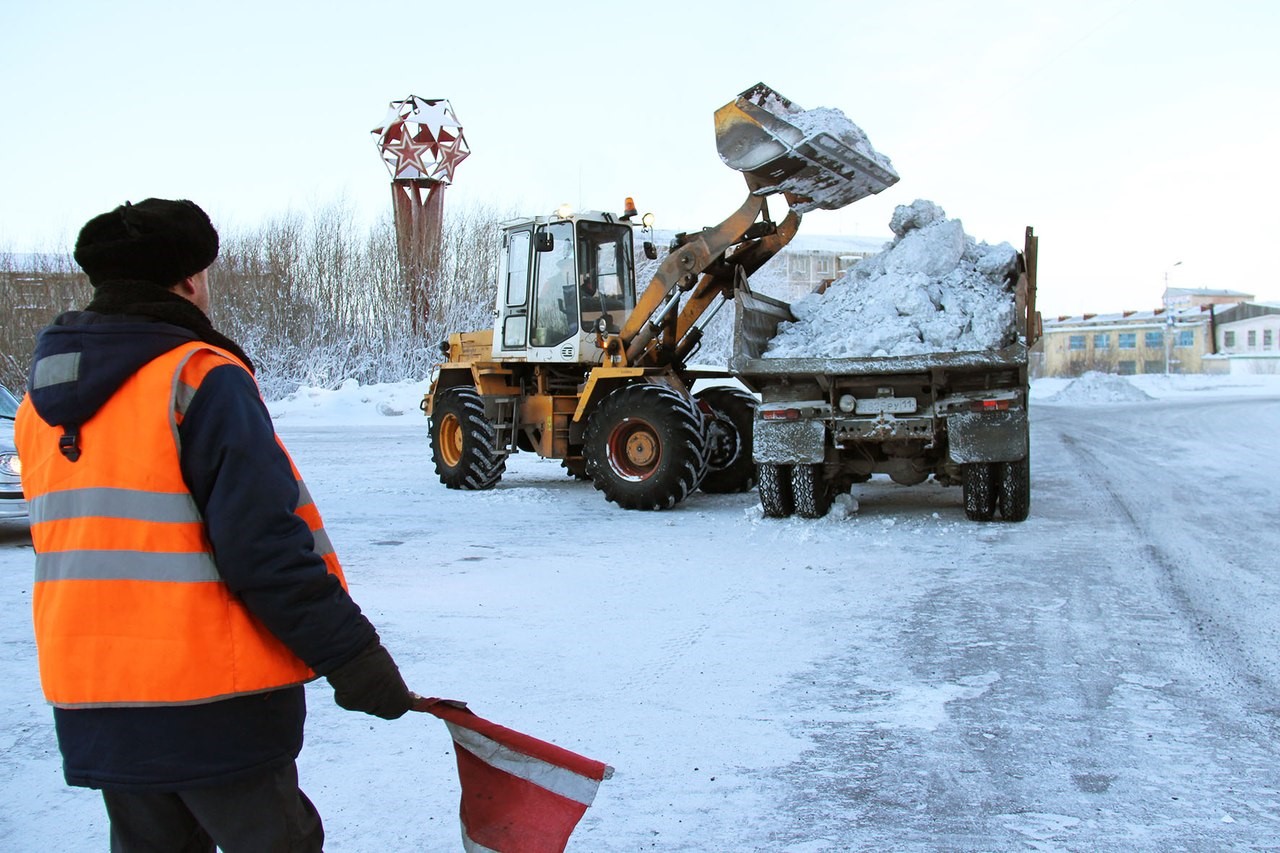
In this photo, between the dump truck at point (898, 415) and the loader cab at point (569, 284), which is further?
the loader cab at point (569, 284)

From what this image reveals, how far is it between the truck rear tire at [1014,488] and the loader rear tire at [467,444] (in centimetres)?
550

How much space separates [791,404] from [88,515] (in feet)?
24.9

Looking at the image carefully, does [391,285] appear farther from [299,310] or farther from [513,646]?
[513,646]

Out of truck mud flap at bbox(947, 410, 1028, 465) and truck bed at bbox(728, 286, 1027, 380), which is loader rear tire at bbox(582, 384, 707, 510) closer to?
truck bed at bbox(728, 286, 1027, 380)

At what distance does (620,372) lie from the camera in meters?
10.7

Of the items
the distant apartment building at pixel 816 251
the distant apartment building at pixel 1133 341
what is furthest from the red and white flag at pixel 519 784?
the distant apartment building at pixel 1133 341

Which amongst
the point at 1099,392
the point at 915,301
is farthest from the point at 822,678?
the point at 1099,392

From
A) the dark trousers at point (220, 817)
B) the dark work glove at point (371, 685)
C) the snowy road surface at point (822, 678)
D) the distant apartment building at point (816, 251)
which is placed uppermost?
the distant apartment building at point (816, 251)

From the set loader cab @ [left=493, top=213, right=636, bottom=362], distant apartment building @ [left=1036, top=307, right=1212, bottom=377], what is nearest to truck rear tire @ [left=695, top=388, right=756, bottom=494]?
loader cab @ [left=493, top=213, right=636, bottom=362]

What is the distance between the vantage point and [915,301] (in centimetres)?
963

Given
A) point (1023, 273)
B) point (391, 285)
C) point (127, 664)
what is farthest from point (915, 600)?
point (391, 285)

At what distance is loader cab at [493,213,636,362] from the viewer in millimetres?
11398

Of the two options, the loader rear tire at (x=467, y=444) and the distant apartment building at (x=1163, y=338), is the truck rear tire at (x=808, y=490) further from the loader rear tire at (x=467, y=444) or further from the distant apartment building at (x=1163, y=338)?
the distant apartment building at (x=1163, y=338)

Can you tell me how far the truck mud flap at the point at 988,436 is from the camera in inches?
338
